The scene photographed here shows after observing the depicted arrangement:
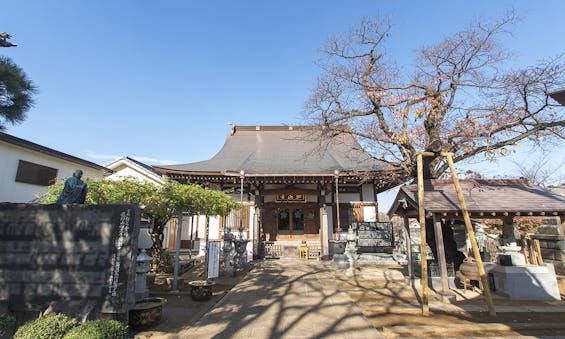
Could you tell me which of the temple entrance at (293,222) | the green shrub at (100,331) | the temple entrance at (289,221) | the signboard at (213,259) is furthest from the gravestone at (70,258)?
the temple entrance at (289,221)

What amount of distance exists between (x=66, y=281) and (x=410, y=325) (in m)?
6.34

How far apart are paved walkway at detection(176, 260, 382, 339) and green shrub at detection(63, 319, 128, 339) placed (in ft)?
3.20

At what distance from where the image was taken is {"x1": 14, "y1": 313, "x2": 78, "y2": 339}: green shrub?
3961 mm

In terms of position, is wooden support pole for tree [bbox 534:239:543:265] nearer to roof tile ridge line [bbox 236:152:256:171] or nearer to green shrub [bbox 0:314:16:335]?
roof tile ridge line [bbox 236:152:256:171]

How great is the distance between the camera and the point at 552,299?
6859mm

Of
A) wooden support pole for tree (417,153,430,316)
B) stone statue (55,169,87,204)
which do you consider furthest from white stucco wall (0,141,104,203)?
wooden support pole for tree (417,153,430,316)

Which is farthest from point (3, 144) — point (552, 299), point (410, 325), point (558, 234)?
point (558, 234)

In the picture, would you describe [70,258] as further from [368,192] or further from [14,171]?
[368,192]

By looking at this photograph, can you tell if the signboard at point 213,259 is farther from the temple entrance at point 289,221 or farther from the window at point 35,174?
the window at point 35,174

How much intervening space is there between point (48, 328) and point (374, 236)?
12840 millimetres

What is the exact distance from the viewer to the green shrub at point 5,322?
14.5ft

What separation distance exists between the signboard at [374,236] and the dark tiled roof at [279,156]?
9.67 ft

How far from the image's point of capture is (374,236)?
13867mm

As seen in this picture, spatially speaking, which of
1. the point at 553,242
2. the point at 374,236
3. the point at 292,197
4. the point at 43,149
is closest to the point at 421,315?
the point at 553,242
